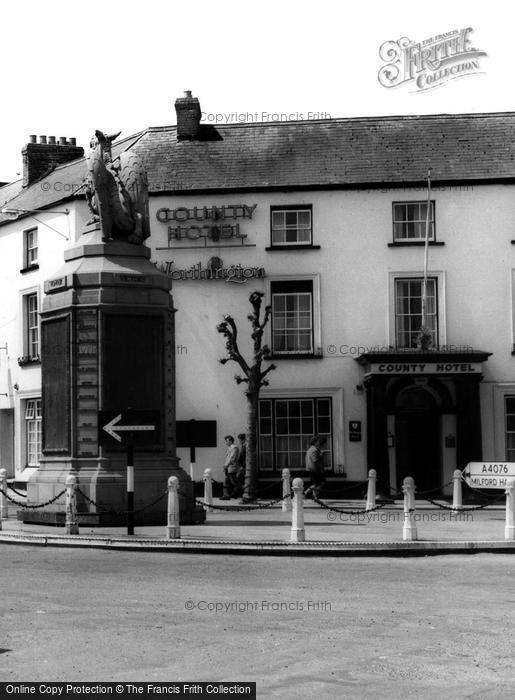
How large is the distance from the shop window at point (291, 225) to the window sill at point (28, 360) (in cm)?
859

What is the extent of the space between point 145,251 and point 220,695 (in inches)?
626

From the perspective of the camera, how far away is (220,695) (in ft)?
24.8

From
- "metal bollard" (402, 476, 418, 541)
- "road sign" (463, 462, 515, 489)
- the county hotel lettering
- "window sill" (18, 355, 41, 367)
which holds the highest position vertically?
"window sill" (18, 355, 41, 367)

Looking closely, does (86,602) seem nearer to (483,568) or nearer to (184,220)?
(483,568)

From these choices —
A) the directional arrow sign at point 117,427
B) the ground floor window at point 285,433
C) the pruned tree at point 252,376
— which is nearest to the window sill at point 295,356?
the ground floor window at point 285,433

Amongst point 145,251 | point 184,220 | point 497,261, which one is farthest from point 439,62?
point 145,251

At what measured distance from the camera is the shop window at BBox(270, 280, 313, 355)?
35094 mm

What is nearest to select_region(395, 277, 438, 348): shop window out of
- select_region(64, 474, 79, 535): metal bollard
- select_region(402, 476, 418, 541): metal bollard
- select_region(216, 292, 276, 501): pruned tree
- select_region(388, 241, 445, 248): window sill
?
select_region(388, 241, 445, 248): window sill

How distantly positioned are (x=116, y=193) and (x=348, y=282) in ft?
43.5

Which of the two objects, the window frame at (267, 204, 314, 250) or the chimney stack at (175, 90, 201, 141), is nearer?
the window frame at (267, 204, 314, 250)

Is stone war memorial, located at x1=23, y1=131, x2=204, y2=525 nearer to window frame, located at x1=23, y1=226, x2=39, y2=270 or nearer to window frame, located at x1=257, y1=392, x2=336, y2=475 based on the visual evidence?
window frame, located at x1=257, y1=392, x2=336, y2=475

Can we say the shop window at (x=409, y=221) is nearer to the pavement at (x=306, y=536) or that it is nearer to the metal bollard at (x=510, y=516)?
the pavement at (x=306, y=536)

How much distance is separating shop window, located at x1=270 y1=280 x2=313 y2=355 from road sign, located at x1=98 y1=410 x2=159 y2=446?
1520 cm

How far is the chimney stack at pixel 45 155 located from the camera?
44144mm
